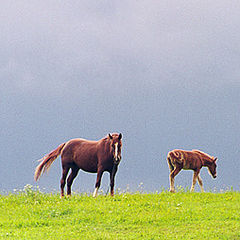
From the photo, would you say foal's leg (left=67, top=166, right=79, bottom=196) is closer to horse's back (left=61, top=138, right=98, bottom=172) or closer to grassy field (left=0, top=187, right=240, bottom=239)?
horse's back (left=61, top=138, right=98, bottom=172)

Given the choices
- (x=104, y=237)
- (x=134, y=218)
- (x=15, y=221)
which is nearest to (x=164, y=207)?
(x=134, y=218)

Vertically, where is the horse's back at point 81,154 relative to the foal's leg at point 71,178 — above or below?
above

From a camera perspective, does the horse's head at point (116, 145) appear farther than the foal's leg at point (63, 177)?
No

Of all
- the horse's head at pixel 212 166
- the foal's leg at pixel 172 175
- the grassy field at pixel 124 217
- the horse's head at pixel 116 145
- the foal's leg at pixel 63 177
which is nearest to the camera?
the grassy field at pixel 124 217

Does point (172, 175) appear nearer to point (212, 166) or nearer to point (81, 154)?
point (212, 166)

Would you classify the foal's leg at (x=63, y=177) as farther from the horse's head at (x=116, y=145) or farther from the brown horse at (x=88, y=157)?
the horse's head at (x=116, y=145)

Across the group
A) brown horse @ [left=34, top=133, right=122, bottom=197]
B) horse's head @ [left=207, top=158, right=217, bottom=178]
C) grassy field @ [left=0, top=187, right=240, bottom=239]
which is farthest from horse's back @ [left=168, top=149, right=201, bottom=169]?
brown horse @ [left=34, top=133, right=122, bottom=197]

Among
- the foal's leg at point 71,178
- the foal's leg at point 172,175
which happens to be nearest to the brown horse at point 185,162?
the foal's leg at point 172,175

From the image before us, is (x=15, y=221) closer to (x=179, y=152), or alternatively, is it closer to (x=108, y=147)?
(x=108, y=147)

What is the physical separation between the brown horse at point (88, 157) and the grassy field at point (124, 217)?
3.45 feet

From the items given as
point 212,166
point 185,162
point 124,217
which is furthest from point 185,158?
point 124,217

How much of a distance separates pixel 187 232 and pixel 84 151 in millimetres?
6275

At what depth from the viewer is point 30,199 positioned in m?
18.1

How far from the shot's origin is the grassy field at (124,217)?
12438 millimetres
